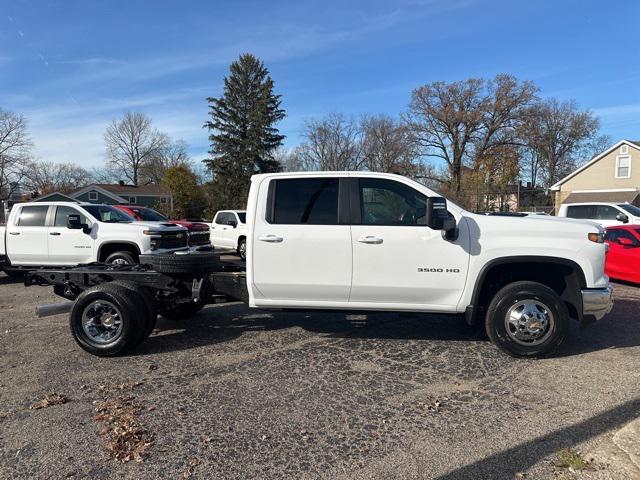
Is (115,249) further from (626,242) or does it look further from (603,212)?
(603,212)

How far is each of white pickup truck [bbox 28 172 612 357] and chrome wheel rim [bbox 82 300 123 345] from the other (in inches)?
0.4

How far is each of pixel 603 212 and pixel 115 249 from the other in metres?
15.0

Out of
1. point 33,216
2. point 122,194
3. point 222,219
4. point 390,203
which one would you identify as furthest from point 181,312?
point 122,194

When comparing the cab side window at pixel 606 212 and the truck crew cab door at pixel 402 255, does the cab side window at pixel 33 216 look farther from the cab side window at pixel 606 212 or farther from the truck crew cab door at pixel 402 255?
the cab side window at pixel 606 212

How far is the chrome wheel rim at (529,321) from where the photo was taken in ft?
16.2

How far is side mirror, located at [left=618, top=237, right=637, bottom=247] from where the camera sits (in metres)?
9.47

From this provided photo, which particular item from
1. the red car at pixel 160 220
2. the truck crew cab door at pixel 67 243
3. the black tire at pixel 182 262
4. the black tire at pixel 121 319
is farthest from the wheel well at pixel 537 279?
the truck crew cab door at pixel 67 243

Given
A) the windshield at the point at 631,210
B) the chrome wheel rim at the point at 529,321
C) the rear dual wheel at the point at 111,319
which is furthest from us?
the windshield at the point at 631,210

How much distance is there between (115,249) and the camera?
9.85 metres

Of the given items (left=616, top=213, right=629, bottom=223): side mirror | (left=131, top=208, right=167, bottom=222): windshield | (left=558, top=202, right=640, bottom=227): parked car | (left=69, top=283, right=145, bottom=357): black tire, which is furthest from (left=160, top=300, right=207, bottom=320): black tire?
(left=616, top=213, right=629, bottom=223): side mirror

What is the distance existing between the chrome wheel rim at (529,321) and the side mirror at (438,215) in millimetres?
1138

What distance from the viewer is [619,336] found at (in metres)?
5.88

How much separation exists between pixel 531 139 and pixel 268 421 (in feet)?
180

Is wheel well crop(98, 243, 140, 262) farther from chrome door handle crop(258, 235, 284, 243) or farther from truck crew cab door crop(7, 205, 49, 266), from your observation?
chrome door handle crop(258, 235, 284, 243)
